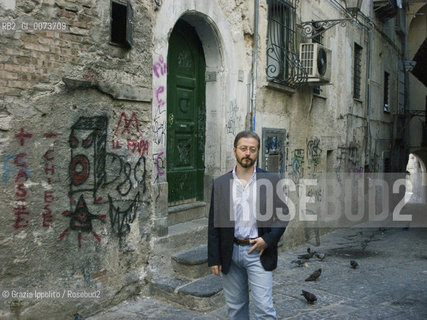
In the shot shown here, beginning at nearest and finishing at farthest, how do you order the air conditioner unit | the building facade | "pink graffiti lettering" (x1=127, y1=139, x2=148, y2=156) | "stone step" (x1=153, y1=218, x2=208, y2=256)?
the building facade → "pink graffiti lettering" (x1=127, y1=139, x2=148, y2=156) → "stone step" (x1=153, y1=218, x2=208, y2=256) → the air conditioner unit

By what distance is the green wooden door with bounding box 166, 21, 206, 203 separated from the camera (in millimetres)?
6438

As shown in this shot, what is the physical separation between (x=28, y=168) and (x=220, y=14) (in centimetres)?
386

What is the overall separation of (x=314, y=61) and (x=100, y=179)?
18.3 ft

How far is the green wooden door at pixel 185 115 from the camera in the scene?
6.44m

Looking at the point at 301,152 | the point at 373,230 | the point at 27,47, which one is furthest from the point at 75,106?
the point at 373,230

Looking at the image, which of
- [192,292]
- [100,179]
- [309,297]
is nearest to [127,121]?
[100,179]

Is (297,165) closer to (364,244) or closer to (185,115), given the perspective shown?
(364,244)

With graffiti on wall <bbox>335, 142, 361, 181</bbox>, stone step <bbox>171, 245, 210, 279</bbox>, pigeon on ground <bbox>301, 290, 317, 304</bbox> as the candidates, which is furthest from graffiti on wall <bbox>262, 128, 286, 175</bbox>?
graffiti on wall <bbox>335, 142, 361, 181</bbox>

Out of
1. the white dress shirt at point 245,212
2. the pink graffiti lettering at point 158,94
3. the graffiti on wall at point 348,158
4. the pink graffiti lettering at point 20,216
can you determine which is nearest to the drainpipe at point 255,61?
the pink graffiti lettering at point 158,94

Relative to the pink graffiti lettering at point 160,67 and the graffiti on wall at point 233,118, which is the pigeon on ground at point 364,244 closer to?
the graffiti on wall at point 233,118

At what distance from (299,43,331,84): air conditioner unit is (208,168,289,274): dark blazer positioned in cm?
574

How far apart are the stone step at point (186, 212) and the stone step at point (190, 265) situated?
0.66 m

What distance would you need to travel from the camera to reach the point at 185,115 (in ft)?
22.0

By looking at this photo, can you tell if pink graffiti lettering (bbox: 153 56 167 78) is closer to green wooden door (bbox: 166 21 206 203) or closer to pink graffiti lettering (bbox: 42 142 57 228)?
green wooden door (bbox: 166 21 206 203)
